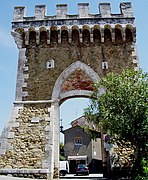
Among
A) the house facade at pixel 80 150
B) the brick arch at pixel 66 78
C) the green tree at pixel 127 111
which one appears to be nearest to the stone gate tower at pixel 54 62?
the brick arch at pixel 66 78

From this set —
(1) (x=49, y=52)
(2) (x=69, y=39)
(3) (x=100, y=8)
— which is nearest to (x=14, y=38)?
(1) (x=49, y=52)

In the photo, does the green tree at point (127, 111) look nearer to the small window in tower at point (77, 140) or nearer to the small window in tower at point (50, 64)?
the small window in tower at point (50, 64)

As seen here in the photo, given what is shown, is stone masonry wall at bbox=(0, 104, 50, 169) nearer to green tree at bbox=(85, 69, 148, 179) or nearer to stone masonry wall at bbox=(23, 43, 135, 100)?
stone masonry wall at bbox=(23, 43, 135, 100)

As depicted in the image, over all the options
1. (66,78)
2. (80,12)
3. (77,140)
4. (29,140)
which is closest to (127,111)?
(66,78)

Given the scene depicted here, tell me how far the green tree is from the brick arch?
6.67 ft

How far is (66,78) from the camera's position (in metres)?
11.7

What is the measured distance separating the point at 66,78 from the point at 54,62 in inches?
44.9

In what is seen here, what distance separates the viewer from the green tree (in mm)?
8547

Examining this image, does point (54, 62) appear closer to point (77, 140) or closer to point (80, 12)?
point (80, 12)

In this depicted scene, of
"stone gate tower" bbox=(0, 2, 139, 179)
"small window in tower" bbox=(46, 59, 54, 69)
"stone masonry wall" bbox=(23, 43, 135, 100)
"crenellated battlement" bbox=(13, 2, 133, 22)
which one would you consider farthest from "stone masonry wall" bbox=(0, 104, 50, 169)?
"crenellated battlement" bbox=(13, 2, 133, 22)

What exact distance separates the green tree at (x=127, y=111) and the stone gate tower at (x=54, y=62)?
224cm

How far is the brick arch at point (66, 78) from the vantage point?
11.4 m

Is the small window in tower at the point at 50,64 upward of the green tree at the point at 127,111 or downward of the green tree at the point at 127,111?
upward

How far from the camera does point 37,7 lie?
1302cm
